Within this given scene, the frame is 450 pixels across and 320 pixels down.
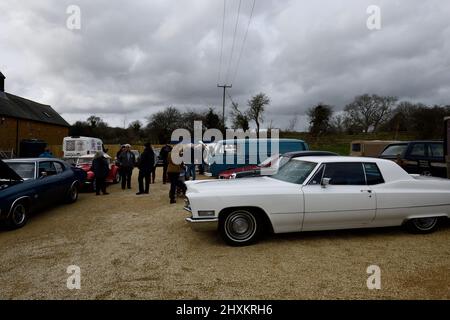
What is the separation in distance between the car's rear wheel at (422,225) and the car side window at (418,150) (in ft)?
17.7

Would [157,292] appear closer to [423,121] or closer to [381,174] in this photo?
[381,174]

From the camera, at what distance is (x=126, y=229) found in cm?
568

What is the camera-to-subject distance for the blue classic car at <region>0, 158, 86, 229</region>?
5617mm

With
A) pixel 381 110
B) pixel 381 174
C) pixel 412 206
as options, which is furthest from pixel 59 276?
pixel 381 110

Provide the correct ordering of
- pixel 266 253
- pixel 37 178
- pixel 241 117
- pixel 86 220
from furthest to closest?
1. pixel 241 117
2. pixel 37 178
3. pixel 86 220
4. pixel 266 253

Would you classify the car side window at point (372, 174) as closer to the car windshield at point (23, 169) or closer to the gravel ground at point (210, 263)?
the gravel ground at point (210, 263)

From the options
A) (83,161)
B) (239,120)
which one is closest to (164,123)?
(239,120)

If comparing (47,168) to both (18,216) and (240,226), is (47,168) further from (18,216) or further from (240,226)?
(240,226)

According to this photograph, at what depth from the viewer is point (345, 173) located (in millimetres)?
4859

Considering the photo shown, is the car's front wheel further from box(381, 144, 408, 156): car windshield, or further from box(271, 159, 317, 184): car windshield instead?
box(381, 144, 408, 156): car windshield

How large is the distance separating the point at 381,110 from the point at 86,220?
60.7 metres

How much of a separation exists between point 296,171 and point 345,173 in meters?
0.79

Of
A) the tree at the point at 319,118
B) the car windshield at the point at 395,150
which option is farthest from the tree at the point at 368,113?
the car windshield at the point at 395,150

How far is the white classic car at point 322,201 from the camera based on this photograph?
444cm
